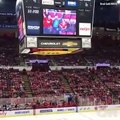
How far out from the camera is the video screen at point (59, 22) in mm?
12898

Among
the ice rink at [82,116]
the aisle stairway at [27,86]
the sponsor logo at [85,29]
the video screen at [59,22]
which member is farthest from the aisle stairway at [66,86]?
the video screen at [59,22]

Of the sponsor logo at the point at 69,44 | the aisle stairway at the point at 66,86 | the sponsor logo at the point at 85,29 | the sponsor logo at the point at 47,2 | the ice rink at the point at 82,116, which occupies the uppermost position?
the sponsor logo at the point at 47,2

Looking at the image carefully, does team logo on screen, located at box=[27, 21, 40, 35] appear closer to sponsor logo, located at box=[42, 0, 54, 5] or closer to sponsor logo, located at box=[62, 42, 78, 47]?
sponsor logo, located at box=[42, 0, 54, 5]

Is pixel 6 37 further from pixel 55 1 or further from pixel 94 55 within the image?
pixel 55 1

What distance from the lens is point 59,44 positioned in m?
12.9

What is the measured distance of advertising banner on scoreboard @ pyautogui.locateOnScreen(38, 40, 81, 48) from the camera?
12805 millimetres

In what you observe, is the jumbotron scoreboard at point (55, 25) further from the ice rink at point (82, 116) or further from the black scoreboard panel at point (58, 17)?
the ice rink at point (82, 116)

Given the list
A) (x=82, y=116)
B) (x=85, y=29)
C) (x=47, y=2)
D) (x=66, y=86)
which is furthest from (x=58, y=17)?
(x=66, y=86)

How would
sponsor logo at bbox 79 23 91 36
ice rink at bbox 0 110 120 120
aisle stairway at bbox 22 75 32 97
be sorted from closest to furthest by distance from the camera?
1. sponsor logo at bbox 79 23 91 36
2. ice rink at bbox 0 110 120 120
3. aisle stairway at bbox 22 75 32 97

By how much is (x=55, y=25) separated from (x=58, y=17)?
28 cm

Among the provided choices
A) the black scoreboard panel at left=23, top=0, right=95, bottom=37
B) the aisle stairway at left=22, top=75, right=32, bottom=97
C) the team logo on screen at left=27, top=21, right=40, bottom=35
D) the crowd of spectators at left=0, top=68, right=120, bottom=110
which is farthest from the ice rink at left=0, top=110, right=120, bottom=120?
the team logo on screen at left=27, top=21, right=40, bottom=35

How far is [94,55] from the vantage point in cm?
3847

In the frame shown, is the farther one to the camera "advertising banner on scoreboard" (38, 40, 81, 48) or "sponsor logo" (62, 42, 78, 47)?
"sponsor logo" (62, 42, 78, 47)

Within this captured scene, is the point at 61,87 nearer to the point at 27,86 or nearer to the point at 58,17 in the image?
the point at 27,86
